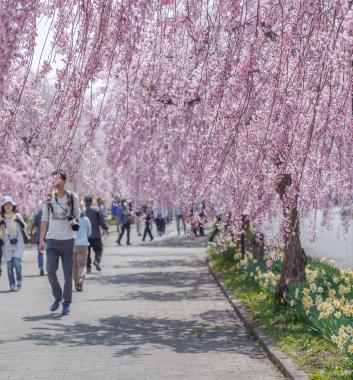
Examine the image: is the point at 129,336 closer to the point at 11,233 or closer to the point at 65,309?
the point at 65,309

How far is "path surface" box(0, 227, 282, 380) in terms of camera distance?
9.23 m

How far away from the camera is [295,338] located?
430 inches

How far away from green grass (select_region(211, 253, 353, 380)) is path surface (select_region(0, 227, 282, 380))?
0.30 meters

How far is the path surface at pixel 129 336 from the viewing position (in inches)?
364

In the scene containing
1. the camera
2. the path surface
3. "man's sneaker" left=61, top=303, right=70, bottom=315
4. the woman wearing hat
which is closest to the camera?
the path surface

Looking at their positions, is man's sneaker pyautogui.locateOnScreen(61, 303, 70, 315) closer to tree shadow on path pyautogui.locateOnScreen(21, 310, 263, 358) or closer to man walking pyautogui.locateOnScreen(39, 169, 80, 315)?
man walking pyautogui.locateOnScreen(39, 169, 80, 315)

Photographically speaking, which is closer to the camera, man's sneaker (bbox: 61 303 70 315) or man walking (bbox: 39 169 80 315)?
man walking (bbox: 39 169 80 315)

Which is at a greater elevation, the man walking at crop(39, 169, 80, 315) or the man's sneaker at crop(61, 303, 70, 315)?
the man walking at crop(39, 169, 80, 315)

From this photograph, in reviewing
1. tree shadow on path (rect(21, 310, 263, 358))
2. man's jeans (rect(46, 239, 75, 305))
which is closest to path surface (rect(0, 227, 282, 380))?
tree shadow on path (rect(21, 310, 263, 358))

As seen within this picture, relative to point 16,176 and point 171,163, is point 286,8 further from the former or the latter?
point 16,176

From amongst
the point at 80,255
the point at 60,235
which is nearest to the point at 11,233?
the point at 80,255

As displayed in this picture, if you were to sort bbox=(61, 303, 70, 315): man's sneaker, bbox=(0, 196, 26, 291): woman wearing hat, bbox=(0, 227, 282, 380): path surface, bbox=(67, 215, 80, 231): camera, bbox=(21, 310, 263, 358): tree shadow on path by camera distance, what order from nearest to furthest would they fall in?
bbox=(0, 227, 282, 380): path surface → bbox=(21, 310, 263, 358): tree shadow on path → bbox=(67, 215, 80, 231): camera → bbox=(61, 303, 70, 315): man's sneaker → bbox=(0, 196, 26, 291): woman wearing hat

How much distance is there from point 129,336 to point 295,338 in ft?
6.67

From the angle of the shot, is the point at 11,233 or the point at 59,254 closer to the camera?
the point at 59,254
